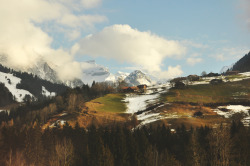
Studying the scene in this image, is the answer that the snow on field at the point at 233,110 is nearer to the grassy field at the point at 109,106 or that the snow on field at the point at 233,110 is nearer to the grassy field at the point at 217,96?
the grassy field at the point at 217,96

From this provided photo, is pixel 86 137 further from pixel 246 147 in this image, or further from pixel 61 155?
pixel 246 147

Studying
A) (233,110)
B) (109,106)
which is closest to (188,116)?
(233,110)

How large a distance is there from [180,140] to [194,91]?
113m

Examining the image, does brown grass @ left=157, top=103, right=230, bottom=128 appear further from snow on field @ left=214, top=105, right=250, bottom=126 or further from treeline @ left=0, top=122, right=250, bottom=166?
treeline @ left=0, top=122, right=250, bottom=166

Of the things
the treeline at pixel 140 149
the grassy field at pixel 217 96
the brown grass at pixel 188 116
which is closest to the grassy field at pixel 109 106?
the grassy field at pixel 217 96

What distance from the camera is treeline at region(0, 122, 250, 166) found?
3894cm

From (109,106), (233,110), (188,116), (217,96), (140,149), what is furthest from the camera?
(109,106)

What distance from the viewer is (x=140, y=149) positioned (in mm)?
59000

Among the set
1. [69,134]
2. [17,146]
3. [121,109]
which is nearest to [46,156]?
[17,146]

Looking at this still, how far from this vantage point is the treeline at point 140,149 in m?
38.9

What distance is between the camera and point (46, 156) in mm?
68188

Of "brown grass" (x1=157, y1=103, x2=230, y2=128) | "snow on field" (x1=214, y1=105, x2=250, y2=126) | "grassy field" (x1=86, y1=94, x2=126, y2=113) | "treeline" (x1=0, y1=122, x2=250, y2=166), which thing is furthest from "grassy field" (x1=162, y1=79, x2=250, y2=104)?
"treeline" (x1=0, y1=122, x2=250, y2=166)

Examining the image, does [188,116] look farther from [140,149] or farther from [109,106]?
[109,106]

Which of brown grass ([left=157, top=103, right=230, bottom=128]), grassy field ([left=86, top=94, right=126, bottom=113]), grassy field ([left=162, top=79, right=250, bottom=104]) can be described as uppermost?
Answer: grassy field ([left=162, top=79, right=250, bottom=104])
